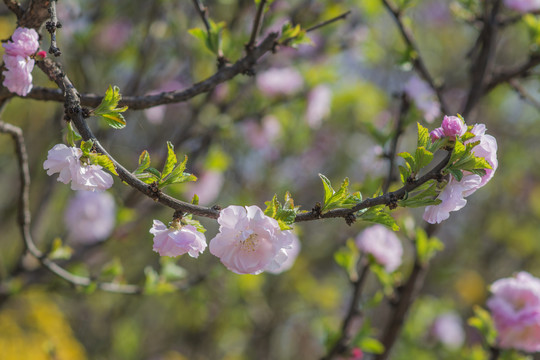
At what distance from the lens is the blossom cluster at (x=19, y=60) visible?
1.02 m

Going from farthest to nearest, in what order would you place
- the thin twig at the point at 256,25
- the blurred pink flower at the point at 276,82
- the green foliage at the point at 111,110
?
the blurred pink flower at the point at 276,82
the thin twig at the point at 256,25
the green foliage at the point at 111,110

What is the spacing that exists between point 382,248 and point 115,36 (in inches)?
97.3

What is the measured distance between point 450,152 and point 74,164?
71 centimetres

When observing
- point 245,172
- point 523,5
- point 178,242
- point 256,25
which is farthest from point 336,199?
point 245,172

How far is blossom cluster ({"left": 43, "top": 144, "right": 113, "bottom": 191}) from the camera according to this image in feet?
2.91

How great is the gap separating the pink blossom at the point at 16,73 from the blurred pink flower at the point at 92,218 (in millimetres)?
1601

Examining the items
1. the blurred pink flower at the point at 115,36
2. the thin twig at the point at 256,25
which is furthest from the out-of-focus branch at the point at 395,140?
the blurred pink flower at the point at 115,36

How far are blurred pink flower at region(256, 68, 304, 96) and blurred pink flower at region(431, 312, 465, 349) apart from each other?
1.72 meters

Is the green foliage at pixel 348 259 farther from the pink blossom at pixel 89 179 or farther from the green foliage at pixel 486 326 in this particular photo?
the pink blossom at pixel 89 179

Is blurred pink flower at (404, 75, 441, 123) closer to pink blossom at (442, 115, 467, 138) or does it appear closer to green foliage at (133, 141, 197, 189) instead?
pink blossom at (442, 115, 467, 138)

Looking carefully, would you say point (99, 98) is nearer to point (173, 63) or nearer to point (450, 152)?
point (450, 152)

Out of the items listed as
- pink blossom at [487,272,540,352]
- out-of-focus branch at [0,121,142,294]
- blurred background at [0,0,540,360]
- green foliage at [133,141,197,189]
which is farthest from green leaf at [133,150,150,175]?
pink blossom at [487,272,540,352]

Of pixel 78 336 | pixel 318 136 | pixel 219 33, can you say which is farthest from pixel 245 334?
pixel 219 33

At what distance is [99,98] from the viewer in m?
1.21
